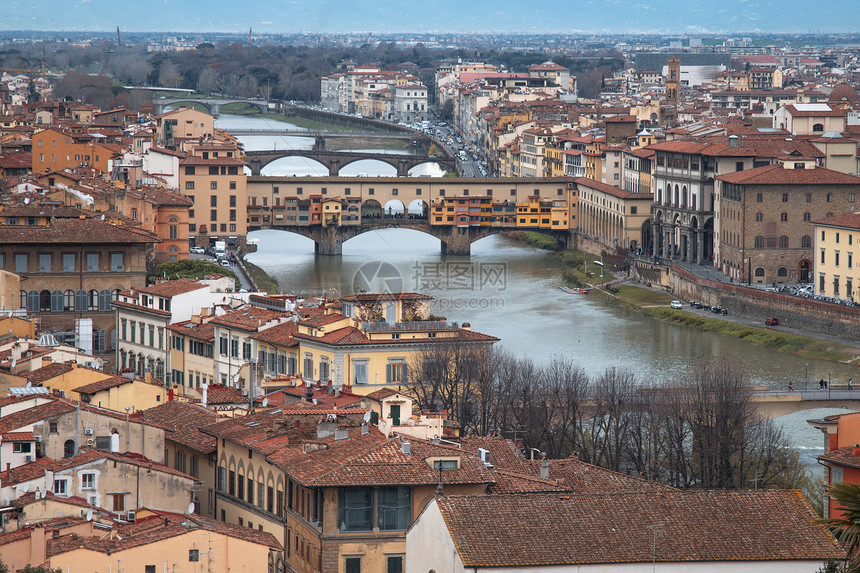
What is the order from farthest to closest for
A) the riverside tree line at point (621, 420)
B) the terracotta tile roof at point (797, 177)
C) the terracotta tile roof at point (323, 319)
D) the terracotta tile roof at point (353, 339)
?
the terracotta tile roof at point (797, 177) → the terracotta tile roof at point (323, 319) → the terracotta tile roof at point (353, 339) → the riverside tree line at point (621, 420)

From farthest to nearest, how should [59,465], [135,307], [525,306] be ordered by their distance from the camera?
[525,306] < [135,307] < [59,465]

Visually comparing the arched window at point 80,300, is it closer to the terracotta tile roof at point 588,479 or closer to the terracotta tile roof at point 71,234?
the terracotta tile roof at point 71,234

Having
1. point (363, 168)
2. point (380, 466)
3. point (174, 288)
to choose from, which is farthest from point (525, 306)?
point (363, 168)

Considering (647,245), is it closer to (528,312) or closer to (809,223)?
(809,223)

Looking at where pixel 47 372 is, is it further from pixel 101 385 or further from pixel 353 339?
pixel 353 339

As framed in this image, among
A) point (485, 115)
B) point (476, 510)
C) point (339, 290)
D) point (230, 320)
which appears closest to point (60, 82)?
point (485, 115)

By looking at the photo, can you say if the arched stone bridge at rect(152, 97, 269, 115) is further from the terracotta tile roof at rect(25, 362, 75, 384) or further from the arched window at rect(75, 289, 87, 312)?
the terracotta tile roof at rect(25, 362, 75, 384)

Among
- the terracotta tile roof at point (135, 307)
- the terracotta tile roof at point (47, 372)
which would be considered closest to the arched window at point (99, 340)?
the terracotta tile roof at point (135, 307)
